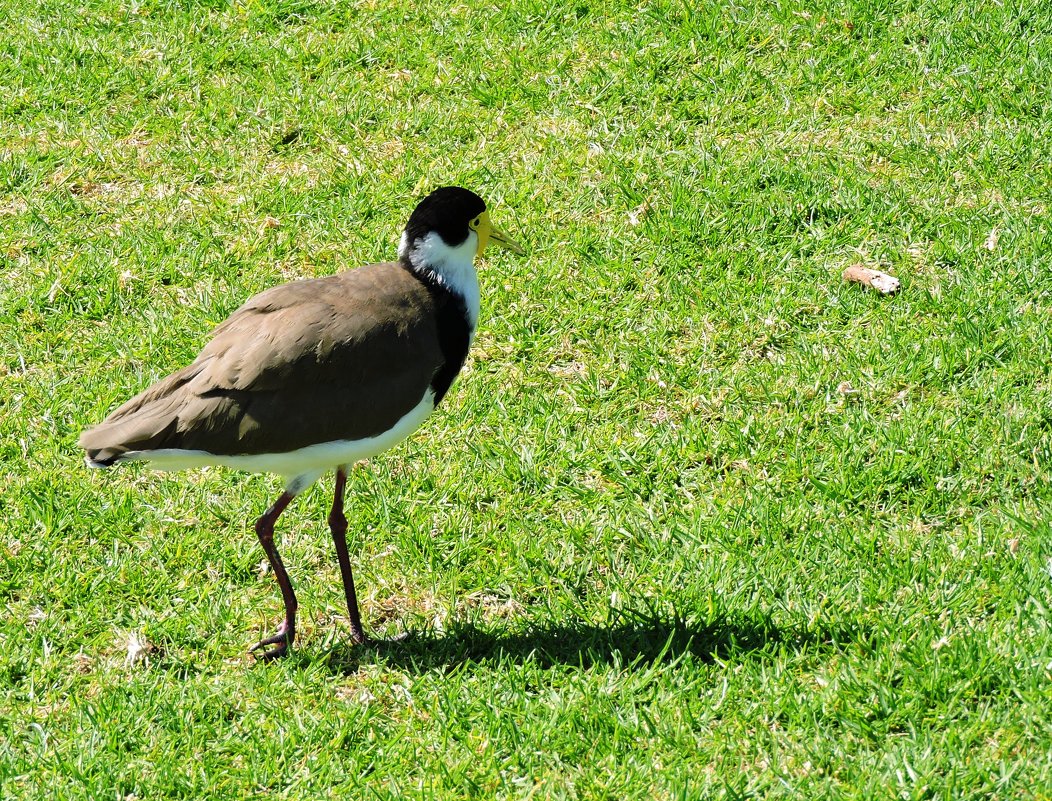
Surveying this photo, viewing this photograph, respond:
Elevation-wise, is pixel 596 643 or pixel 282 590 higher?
pixel 282 590

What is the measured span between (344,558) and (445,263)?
123 cm

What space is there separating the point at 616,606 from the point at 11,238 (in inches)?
172

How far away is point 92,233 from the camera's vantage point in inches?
287

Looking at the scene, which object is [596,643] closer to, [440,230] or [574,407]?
[574,407]

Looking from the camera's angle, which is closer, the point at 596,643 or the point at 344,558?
the point at 596,643

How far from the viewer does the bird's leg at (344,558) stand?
483cm

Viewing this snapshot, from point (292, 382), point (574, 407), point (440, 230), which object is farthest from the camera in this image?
point (574, 407)

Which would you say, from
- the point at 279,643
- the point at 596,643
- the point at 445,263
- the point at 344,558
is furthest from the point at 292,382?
the point at 596,643

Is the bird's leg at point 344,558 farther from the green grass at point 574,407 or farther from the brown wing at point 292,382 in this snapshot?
the brown wing at point 292,382

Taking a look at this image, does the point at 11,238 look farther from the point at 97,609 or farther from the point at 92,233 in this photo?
the point at 97,609

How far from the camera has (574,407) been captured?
5.98 metres

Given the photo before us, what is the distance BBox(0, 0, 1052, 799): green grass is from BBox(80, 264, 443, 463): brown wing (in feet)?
2.54

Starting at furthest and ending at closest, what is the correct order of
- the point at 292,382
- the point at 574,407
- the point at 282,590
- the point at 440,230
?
1. the point at 574,407
2. the point at 440,230
3. the point at 282,590
4. the point at 292,382

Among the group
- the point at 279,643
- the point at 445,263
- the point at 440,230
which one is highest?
the point at 440,230
